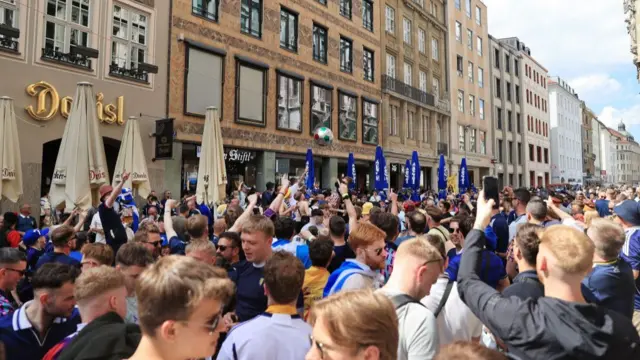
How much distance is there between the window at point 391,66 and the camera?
2751 centimetres

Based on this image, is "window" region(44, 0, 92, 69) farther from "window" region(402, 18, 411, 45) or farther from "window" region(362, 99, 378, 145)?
"window" region(402, 18, 411, 45)

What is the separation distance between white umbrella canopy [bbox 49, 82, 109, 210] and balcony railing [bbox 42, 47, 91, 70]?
4.48 metres

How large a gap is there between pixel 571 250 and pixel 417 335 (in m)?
0.91

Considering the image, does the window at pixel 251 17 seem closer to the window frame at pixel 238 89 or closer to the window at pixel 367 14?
the window frame at pixel 238 89

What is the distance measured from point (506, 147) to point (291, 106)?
98.3ft

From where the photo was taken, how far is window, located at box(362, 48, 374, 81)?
25.3 meters

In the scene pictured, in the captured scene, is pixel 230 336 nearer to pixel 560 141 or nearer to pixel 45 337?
pixel 45 337

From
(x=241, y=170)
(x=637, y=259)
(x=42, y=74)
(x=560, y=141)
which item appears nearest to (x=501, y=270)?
(x=637, y=259)

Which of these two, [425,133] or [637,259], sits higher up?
[425,133]

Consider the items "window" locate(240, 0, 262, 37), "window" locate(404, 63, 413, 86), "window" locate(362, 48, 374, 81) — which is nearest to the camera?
"window" locate(240, 0, 262, 37)

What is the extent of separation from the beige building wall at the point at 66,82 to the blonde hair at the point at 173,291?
12.0 metres

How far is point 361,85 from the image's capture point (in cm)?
2475

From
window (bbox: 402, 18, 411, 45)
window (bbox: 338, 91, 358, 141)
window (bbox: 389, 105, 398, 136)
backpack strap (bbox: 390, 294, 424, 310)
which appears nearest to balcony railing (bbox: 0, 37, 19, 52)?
backpack strap (bbox: 390, 294, 424, 310)

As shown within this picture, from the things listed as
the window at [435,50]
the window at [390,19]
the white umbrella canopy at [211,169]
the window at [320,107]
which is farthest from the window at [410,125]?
the white umbrella canopy at [211,169]
